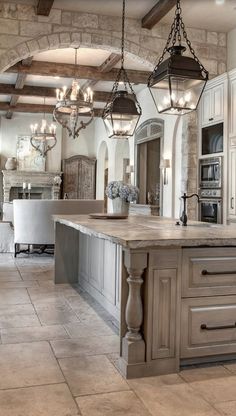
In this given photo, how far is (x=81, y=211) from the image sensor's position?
7055mm

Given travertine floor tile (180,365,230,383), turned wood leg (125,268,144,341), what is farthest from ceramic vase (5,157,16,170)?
travertine floor tile (180,365,230,383)

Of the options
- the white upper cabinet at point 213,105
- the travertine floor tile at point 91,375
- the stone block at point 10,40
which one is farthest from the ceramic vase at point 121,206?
the stone block at point 10,40

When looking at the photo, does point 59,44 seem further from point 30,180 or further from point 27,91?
point 30,180

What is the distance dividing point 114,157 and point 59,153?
2388 millimetres

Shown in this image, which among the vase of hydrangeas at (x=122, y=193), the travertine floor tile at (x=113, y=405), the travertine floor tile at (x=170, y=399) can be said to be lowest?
the travertine floor tile at (x=170, y=399)

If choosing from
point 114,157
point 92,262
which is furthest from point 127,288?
point 114,157

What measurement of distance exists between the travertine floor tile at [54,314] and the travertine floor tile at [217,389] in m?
1.47

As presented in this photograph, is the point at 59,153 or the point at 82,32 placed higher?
the point at 82,32

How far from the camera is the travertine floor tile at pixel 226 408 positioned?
2104 mm

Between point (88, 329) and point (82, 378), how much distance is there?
936 millimetres

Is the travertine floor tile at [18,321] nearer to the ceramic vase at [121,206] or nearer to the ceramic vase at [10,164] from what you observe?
the ceramic vase at [121,206]

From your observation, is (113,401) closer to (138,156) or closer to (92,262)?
(92,262)

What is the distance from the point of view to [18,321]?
11.8ft

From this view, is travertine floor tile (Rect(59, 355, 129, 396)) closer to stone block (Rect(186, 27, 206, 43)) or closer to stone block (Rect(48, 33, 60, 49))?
stone block (Rect(48, 33, 60, 49))
